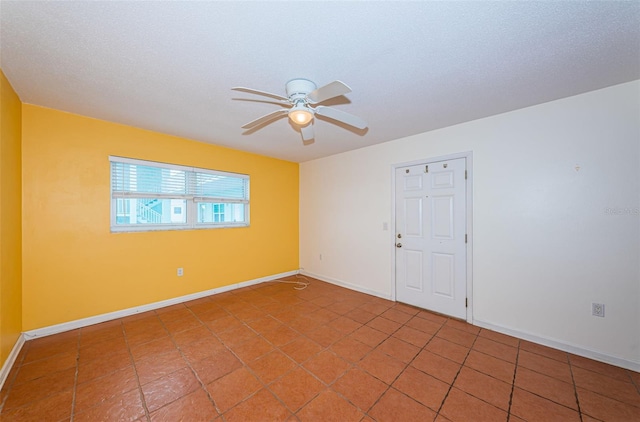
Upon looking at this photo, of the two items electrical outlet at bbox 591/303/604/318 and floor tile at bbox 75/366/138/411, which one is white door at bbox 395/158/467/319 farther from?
floor tile at bbox 75/366/138/411

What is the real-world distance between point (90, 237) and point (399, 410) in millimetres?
3642

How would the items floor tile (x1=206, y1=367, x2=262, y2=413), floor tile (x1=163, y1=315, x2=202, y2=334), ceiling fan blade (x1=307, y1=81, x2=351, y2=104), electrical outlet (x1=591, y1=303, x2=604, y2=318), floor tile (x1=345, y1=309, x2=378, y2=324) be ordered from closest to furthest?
ceiling fan blade (x1=307, y1=81, x2=351, y2=104), floor tile (x1=206, y1=367, x2=262, y2=413), electrical outlet (x1=591, y1=303, x2=604, y2=318), floor tile (x1=163, y1=315, x2=202, y2=334), floor tile (x1=345, y1=309, x2=378, y2=324)

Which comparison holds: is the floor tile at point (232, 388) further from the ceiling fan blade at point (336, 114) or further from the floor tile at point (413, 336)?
the ceiling fan blade at point (336, 114)

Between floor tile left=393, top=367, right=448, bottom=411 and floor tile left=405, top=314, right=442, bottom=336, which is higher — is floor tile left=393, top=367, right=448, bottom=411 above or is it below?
above

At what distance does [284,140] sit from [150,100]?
66.4 inches

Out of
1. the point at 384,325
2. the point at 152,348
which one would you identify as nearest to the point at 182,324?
the point at 152,348

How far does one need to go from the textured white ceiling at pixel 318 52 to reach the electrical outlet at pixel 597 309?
6.51 feet

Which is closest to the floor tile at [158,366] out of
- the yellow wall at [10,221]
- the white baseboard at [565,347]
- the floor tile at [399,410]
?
the yellow wall at [10,221]

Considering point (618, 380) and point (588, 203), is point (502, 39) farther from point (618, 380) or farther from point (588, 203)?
point (618, 380)

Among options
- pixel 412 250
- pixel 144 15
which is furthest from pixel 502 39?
pixel 412 250

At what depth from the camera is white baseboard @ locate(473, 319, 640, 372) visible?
206cm

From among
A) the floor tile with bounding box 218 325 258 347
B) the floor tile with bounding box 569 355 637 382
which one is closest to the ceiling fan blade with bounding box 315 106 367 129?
the floor tile with bounding box 218 325 258 347

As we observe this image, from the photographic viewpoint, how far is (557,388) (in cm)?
184

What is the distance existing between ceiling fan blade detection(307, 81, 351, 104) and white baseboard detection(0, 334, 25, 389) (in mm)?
3267
